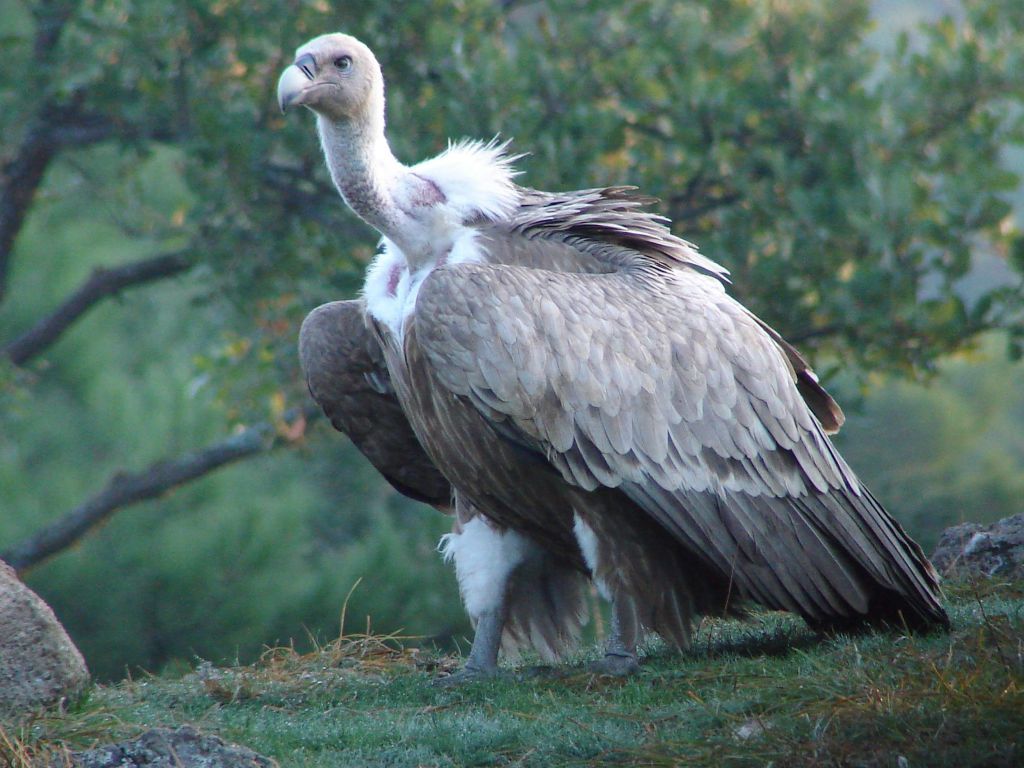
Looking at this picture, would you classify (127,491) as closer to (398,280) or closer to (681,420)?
(398,280)

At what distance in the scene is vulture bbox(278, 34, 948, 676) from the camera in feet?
18.5

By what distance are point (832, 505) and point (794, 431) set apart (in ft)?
1.11

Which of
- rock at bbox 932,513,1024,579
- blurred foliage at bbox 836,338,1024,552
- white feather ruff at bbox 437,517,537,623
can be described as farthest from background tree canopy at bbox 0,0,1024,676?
blurred foliage at bbox 836,338,1024,552

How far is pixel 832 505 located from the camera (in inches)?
235

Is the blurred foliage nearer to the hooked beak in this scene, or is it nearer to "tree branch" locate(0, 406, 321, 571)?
"tree branch" locate(0, 406, 321, 571)

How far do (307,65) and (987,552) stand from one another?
3.86 metres

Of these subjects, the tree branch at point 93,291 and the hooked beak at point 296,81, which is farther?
the tree branch at point 93,291

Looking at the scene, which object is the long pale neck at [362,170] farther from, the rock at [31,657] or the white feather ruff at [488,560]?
the rock at [31,657]

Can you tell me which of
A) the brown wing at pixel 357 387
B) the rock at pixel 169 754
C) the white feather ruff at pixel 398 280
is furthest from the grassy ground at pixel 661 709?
the white feather ruff at pixel 398 280

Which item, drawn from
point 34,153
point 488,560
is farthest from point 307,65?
point 34,153

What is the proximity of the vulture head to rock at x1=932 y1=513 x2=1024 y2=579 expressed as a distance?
135 inches

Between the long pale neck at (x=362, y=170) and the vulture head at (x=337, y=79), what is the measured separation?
51 mm

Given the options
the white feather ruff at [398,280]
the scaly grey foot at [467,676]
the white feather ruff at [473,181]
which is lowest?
the scaly grey foot at [467,676]

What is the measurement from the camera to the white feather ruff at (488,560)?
647cm
